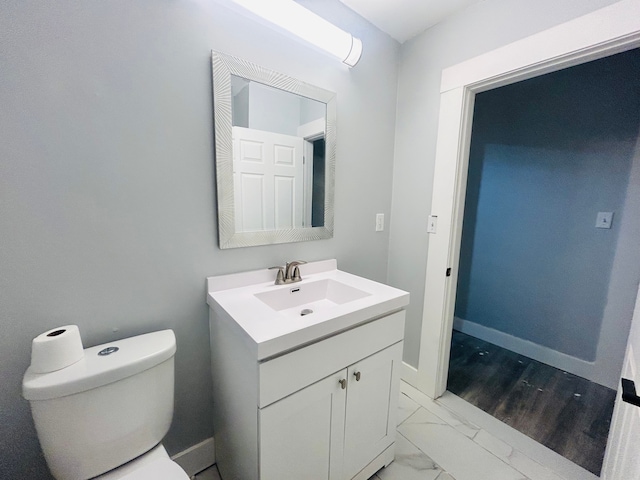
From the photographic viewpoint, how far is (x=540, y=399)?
171 cm

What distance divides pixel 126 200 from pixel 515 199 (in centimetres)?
265

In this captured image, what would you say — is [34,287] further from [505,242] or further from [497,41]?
[505,242]

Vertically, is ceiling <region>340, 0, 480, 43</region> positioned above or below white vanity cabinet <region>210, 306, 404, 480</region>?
above

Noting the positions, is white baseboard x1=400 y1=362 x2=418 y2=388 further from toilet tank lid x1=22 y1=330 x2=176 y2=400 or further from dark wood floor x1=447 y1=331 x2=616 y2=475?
toilet tank lid x1=22 y1=330 x2=176 y2=400

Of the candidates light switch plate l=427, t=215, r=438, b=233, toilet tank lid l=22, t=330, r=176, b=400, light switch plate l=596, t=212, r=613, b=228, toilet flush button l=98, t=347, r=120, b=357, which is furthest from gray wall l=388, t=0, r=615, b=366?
toilet flush button l=98, t=347, r=120, b=357

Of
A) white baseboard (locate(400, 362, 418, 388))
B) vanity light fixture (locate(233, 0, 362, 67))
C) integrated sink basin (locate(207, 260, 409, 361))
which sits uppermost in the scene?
vanity light fixture (locate(233, 0, 362, 67))

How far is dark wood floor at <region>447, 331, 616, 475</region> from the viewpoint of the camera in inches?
55.2

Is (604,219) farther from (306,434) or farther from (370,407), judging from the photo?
(306,434)

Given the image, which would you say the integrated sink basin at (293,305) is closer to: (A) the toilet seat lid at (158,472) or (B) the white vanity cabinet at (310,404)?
(B) the white vanity cabinet at (310,404)

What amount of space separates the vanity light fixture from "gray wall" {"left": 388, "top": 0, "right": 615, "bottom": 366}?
59cm

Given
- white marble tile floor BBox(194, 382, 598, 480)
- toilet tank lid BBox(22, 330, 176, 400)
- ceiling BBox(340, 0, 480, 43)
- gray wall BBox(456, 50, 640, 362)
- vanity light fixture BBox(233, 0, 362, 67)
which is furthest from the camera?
gray wall BBox(456, 50, 640, 362)

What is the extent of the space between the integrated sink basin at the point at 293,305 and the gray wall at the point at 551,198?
64.4 inches

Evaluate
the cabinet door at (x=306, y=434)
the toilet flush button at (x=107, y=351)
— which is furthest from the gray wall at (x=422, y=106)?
the toilet flush button at (x=107, y=351)

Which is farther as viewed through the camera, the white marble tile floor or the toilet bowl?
the white marble tile floor
